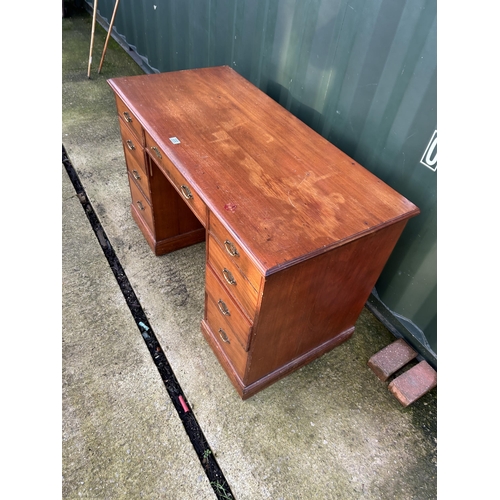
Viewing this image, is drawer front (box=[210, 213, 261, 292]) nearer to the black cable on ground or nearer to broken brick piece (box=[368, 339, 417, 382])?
the black cable on ground

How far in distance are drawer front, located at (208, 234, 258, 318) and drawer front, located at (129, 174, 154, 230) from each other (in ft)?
2.84

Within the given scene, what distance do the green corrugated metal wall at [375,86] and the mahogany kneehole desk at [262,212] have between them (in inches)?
12.3

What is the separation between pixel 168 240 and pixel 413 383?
1636mm

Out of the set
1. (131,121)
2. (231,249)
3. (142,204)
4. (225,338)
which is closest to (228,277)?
(231,249)

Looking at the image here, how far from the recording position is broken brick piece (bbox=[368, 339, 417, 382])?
1.93 meters

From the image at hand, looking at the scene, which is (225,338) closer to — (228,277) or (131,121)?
(228,277)

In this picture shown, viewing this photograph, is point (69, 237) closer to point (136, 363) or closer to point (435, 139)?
point (136, 363)

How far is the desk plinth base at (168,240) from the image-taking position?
2.41 m

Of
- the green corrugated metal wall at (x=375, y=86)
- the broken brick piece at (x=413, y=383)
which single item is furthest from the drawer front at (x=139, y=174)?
the broken brick piece at (x=413, y=383)

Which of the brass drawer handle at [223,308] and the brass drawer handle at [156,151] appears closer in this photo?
the brass drawer handle at [223,308]

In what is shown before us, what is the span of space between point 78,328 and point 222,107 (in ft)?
4.61

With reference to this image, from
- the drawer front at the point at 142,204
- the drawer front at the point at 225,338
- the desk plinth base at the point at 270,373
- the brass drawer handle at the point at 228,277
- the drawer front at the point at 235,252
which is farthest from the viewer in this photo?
the drawer front at the point at 142,204

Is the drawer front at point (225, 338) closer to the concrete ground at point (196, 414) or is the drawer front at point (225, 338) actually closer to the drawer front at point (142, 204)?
the concrete ground at point (196, 414)

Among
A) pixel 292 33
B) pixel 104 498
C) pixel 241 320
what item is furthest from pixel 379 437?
pixel 292 33
